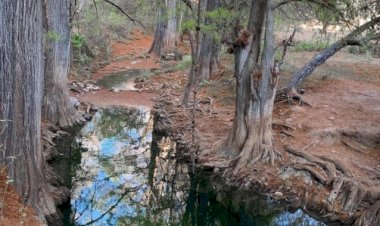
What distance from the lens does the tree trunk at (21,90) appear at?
5078 millimetres

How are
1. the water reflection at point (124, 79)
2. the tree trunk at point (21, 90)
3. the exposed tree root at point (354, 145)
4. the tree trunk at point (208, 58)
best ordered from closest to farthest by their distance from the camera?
the tree trunk at point (21, 90)
the exposed tree root at point (354, 145)
the tree trunk at point (208, 58)
the water reflection at point (124, 79)

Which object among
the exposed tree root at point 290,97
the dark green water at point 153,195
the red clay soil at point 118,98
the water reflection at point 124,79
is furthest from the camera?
the water reflection at point 124,79

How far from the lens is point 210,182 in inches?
340

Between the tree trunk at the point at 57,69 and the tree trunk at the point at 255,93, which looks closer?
the tree trunk at the point at 255,93

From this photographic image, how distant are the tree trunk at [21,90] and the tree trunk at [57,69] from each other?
190 inches

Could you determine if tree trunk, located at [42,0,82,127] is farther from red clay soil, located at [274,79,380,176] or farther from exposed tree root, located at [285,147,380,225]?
exposed tree root, located at [285,147,380,225]

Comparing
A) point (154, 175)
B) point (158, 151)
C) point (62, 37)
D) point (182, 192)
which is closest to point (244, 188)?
point (182, 192)

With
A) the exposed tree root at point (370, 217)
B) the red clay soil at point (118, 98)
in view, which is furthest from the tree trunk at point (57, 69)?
the exposed tree root at point (370, 217)

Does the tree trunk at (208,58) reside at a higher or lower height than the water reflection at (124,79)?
higher

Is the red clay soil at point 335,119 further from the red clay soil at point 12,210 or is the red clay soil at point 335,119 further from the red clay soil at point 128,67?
the red clay soil at point 12,210

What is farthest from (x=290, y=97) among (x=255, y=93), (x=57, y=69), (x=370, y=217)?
(x=57, y=69)

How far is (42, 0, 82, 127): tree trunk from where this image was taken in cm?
1041

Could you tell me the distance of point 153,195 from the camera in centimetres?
830

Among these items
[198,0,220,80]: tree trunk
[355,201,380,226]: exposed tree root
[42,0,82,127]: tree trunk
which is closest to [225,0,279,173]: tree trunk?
[355,201,380,226]: exposed tree root
